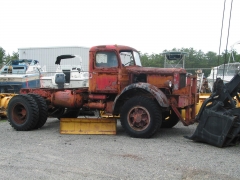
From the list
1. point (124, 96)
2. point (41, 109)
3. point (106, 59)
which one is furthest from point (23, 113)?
point (124, 96)

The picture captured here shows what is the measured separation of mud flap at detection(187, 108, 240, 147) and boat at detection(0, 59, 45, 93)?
33.1ft

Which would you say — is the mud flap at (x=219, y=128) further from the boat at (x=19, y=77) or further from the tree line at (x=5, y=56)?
the tree line at (x=5, y=56)

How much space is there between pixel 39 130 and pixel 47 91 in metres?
1.19

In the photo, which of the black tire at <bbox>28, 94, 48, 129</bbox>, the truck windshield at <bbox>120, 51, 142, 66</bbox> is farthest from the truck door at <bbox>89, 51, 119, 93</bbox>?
the black tire at <bbox>28, 94, 48, 129</bbox>

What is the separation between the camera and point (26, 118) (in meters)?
9.51

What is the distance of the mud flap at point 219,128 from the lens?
702 cm

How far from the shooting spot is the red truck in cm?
827

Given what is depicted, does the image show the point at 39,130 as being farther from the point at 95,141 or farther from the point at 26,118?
the point at 95,141

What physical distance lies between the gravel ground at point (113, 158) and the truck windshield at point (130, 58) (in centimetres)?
212

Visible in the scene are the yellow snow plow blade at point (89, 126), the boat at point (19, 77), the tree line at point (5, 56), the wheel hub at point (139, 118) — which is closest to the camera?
the wheel hub at point (139, 118)

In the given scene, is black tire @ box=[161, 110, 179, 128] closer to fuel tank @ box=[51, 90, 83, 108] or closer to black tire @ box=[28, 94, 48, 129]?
fuel tank @ box=[51, 90, 83, 108]

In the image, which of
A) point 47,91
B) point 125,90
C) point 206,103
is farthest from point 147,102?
point 47,91

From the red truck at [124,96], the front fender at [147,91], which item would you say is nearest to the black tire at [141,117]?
the red truck at [124,96]

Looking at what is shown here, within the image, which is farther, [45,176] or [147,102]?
[147,102]
